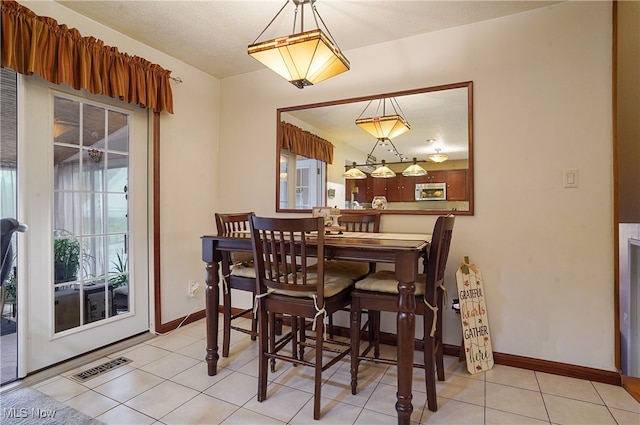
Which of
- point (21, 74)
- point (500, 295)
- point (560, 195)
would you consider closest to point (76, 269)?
point (21, 74)

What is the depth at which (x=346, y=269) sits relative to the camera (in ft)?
7.50

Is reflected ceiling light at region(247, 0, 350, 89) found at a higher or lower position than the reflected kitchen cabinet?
higher

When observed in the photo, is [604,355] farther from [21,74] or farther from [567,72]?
[21,74]

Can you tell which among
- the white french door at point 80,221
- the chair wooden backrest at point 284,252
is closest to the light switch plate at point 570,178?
the chair wooden backrest at point 284,252

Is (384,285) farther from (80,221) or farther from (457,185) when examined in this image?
(80,221)

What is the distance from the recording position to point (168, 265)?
9.57 feet

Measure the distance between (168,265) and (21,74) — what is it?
163 cm

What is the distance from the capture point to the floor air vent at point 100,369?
207cm

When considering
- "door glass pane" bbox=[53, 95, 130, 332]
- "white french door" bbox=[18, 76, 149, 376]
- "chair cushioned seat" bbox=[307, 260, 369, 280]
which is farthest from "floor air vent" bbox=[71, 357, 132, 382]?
"chair cushioned seat" bbox=[307, 260, 369, 280]

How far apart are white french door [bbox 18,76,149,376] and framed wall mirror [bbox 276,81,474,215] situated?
1.23 m

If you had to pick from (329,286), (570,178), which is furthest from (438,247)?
(570,178)

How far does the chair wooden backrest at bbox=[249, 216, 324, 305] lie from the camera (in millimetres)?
1610

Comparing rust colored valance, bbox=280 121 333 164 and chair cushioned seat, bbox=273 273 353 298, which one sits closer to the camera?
chair cushioned seat, bbox=273 273 353 298

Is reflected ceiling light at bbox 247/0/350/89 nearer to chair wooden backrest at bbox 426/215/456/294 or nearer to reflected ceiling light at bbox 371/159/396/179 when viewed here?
reflected ceiling light at bbox 371/159/396/179
